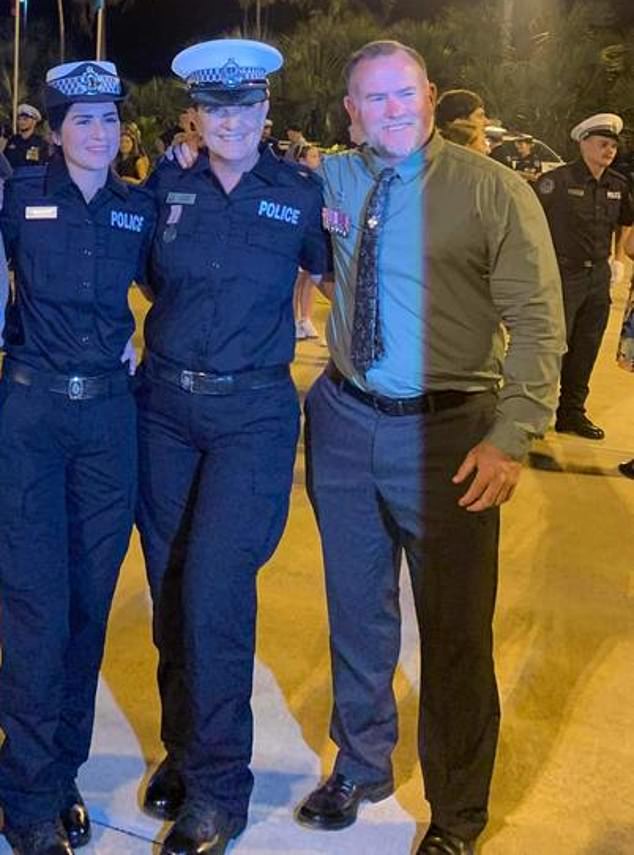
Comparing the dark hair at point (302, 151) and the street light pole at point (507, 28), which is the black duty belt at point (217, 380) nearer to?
the dark hair at point (302, 151)

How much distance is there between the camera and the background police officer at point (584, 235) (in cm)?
664

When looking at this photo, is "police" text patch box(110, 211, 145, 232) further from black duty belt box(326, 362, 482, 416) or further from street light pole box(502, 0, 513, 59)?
street light pole box(502, 0, 513, 59)

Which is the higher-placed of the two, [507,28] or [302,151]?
[507,28]

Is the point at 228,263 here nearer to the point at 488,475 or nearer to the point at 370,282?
the point at 370,282

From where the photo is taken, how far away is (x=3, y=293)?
267cm

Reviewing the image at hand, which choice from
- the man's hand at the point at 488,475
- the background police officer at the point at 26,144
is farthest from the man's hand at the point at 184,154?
the background police officer at the point at 26,144

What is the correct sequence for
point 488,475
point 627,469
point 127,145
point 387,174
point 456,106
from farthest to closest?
point 127,145, point 627,469, point 456,106, point 387,174, point 488,475

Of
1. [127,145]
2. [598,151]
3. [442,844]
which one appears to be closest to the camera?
[442,844]

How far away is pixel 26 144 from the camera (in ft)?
39.2

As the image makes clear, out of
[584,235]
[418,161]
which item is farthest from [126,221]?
[584,235]

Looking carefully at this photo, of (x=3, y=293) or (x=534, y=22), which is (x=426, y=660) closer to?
(x=3, y=293)

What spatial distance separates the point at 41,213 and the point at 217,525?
0.81 meters

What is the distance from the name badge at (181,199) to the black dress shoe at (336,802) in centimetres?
→ 151

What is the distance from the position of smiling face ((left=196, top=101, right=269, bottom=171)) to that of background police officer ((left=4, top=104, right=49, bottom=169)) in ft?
28.0
